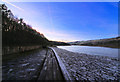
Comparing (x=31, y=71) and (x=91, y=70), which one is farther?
(x=91, y=70)

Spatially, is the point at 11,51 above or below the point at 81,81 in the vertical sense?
above

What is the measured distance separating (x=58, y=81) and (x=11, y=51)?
663cm

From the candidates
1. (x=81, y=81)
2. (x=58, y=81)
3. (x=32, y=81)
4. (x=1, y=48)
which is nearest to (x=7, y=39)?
(x=1, y=48)

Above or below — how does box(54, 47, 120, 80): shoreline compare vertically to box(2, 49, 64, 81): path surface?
below

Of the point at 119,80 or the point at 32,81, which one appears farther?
the point at 119,80

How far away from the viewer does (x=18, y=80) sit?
1.80m

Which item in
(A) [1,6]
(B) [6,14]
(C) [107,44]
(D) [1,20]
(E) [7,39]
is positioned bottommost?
(C) [107,44]

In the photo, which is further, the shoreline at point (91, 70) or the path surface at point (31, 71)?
the shoreline at point (91, 70)

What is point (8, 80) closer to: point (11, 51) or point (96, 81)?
point (96, 81)

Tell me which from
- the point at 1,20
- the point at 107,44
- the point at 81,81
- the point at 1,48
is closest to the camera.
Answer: the point at 81,81

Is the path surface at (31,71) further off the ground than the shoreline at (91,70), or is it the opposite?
the path surface at (31,71)

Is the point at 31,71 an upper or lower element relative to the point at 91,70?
upper

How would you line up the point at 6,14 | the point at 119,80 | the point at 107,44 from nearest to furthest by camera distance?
the point at 119,80
the point at 6,14
the point at 107,44

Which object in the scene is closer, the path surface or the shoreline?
the path surface
